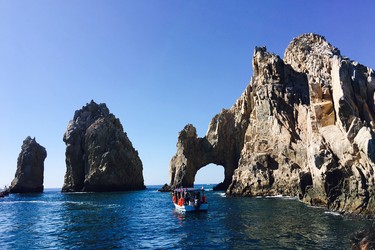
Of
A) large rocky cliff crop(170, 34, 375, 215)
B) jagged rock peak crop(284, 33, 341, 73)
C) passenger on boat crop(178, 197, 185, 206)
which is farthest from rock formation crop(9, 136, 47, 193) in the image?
jagged rock peak crop(284, 33, 341, 73)

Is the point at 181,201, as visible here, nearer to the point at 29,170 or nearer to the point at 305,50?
the point at 305,50

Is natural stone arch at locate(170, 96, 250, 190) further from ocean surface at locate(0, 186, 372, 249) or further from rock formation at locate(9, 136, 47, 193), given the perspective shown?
ocean surface at locate(0, 186, 372, 249)

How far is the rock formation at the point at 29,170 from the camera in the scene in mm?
132625

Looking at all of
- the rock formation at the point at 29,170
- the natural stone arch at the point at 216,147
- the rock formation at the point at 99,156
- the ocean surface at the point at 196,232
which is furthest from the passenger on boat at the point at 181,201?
the rock formation at the point at 29,170

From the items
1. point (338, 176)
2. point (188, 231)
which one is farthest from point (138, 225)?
point (338, 176)

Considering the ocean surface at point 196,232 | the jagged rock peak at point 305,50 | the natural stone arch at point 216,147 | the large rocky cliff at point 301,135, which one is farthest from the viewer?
the natural stone arch at point 216,147

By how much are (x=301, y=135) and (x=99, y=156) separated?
76150mm

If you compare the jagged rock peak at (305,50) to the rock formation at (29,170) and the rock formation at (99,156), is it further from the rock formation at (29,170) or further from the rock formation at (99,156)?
the rock formation at (29,170)

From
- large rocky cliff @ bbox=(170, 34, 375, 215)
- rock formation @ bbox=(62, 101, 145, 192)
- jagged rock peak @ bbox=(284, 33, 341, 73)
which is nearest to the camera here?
large rocky cliff @ bbox=(170, 34, 375, 215)

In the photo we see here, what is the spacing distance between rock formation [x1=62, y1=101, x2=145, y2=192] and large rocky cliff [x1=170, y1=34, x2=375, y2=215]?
757 inches

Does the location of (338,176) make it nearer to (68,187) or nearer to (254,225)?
(254,225)

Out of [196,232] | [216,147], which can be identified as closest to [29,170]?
[216,147]

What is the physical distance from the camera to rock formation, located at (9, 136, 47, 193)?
13262 cm

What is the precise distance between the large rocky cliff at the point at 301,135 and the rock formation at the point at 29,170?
205 ft
